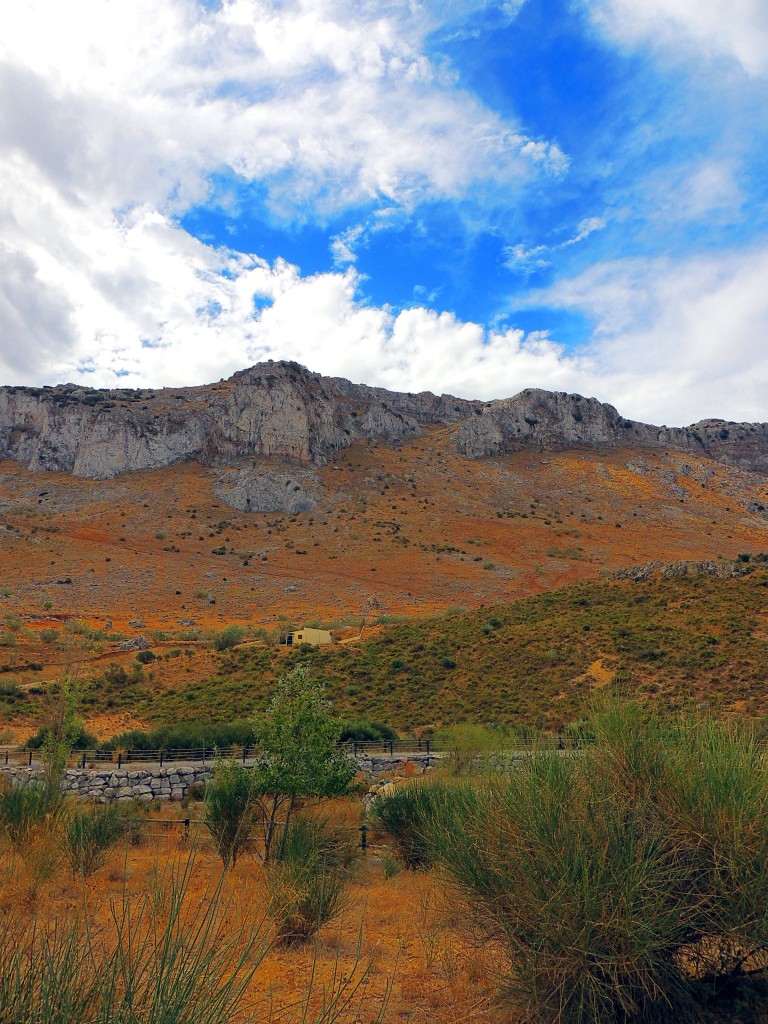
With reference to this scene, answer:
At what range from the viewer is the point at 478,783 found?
23.9 feet

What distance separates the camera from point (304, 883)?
26.6 ft

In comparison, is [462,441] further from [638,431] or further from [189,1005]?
[189,1005]

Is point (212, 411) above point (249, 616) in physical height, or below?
above

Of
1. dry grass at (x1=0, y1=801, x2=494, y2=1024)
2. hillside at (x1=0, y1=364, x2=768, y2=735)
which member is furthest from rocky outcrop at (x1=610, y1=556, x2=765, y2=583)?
dry grass at (x1=0, y1=801, x2=494, y2=1024)

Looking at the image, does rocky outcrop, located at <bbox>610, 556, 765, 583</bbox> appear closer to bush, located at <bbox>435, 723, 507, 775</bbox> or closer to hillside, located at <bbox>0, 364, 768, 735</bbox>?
Result: hillside, located at <bbox>0, 364, 768, 735</bbox>

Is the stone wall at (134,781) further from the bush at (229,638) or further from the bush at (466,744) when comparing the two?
the bush at (229,638)

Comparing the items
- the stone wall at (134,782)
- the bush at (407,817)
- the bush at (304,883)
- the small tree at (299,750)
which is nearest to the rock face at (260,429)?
the stone wall at (134,782)

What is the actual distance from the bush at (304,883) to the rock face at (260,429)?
76.1 metres

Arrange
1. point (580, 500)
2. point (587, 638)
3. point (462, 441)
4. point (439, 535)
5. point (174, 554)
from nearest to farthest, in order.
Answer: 1. point (587, 638)
2. point (174, 554)
3. point (439, 535)
4. point (580, 500)
5. point (462, 441)

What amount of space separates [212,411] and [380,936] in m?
99.1

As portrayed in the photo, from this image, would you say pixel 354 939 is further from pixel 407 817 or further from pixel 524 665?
pixel 524 665

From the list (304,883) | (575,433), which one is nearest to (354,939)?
(304,883)

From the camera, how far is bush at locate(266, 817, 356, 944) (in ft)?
25.7

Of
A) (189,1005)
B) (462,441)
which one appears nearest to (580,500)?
(462,441)
